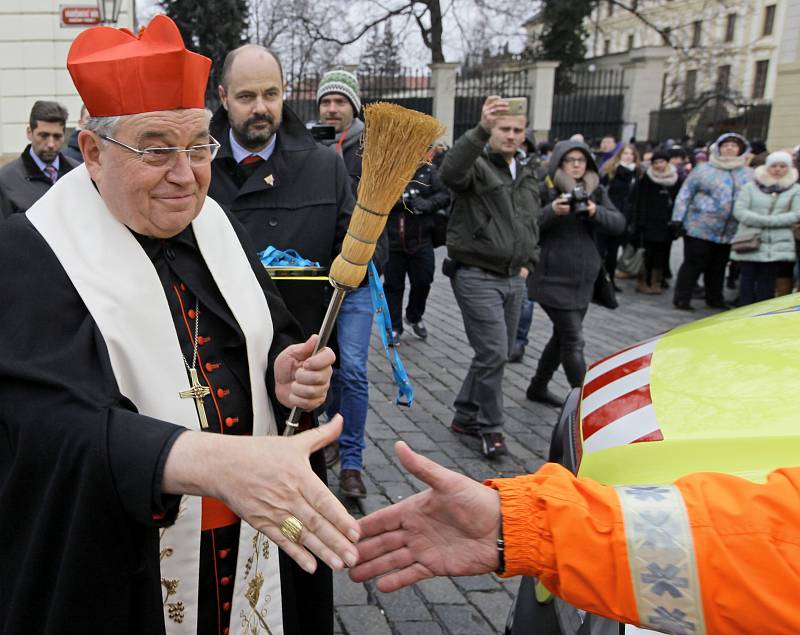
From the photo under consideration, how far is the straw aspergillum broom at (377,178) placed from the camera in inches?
68.4

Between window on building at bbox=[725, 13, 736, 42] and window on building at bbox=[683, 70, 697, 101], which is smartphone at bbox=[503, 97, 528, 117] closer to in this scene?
window on building at bbox=[683, 70, 697, 101]

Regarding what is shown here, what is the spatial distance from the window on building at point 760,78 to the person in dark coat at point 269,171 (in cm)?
5566

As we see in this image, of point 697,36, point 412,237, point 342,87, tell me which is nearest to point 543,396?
point 412,237

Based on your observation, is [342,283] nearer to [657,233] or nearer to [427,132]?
[427,132]

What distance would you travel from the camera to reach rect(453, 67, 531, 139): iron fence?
23078mm

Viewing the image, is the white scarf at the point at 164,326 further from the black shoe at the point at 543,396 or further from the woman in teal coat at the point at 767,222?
the woman in teal coat at the point at 767,222

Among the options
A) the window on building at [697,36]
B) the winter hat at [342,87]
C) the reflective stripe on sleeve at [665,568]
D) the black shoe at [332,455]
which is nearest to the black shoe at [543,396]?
the black shoe at [332,455]

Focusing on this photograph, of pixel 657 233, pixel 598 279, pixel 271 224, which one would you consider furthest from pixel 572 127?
pixel 271 224

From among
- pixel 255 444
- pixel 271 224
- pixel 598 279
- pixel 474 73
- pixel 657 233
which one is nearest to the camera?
pixel 255 444

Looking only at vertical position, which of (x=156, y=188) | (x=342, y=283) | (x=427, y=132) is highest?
(x=427, y=132)

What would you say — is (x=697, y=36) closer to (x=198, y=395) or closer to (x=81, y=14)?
(x=81, y=14)

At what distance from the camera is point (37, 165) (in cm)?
514

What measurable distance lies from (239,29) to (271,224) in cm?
2761

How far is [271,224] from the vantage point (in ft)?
11.1
